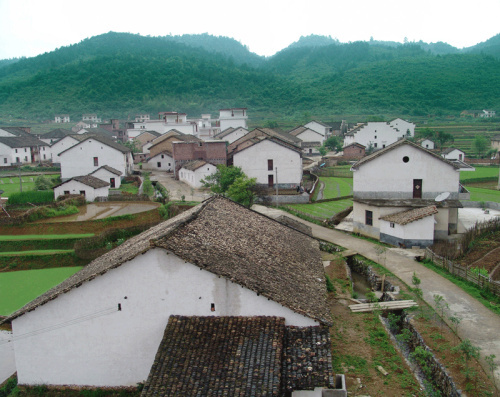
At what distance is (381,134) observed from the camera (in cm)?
7106

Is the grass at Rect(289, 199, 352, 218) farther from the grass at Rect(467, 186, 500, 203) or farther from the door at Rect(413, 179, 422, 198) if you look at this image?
the grass at Rect(467, 186, 500, 203)

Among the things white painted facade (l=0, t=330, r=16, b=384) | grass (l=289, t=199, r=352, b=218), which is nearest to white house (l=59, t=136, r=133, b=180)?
grass (l=289, t=199, r=352, b=218)

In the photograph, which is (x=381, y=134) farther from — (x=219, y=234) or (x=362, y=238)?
(x=219, y=234)

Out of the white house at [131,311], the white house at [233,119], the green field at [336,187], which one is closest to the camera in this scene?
the white house at [131,311]

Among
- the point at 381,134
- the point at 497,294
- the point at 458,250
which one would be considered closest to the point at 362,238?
the point at 458,250

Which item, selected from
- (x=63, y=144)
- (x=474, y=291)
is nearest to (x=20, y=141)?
(x=63, y=144)

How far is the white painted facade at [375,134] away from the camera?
7075cm

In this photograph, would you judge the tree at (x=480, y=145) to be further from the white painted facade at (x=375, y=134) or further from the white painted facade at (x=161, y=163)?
the white painted facade at (x=161, y=163)

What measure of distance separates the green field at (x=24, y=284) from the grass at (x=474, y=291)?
1750 centimetres

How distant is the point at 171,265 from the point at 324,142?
6739cm

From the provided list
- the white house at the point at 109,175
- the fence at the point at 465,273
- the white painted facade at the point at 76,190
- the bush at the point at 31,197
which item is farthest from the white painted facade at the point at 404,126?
the fence at the point at 465,273

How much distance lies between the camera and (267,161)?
1694 inches

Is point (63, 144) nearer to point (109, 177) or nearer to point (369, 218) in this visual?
point (109, 177)

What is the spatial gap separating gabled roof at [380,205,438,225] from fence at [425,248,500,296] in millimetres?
2242
